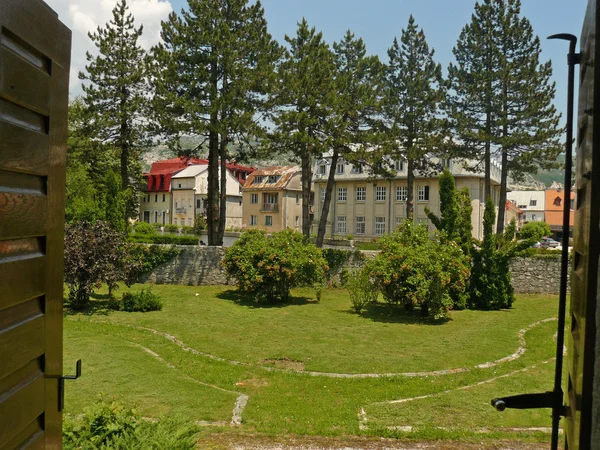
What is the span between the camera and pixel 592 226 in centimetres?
159

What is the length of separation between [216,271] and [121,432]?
19.5 metres

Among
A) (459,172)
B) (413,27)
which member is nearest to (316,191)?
(459,172)

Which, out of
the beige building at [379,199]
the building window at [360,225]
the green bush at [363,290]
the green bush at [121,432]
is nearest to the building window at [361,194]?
the beige building at [379,199]

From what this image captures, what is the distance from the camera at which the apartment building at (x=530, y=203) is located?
87500 millimetres

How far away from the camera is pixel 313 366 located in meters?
11.2

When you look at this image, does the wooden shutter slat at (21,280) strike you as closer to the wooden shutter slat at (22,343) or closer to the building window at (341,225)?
the wooden shutter slat at (22,343)

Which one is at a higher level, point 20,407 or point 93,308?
point 20,407

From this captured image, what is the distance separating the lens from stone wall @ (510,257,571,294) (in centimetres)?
2380

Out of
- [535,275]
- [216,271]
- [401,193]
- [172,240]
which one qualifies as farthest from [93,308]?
[401,193]

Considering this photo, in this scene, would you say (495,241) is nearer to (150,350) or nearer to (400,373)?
(400,373)

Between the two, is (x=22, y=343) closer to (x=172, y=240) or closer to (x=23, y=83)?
(x=23, y=83)

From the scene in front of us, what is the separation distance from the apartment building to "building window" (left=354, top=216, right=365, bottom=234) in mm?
44965

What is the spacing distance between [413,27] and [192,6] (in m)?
15.7

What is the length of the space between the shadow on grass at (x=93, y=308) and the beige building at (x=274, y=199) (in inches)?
1567
